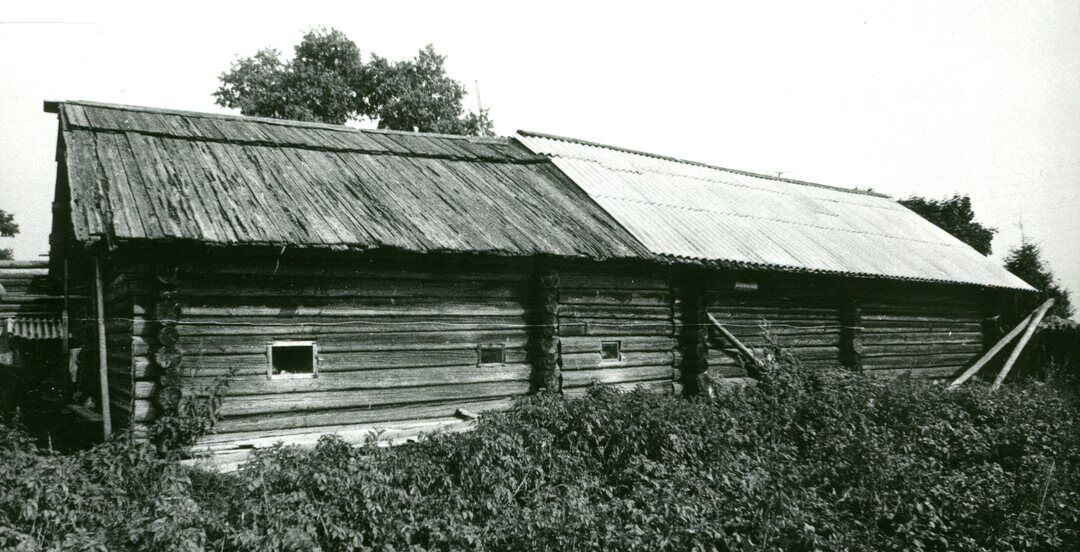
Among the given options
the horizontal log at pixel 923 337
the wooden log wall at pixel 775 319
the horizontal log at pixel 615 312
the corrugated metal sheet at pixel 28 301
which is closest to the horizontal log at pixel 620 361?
the horizontal log at pixel 615 312

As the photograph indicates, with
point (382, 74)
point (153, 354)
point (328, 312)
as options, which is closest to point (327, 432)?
point (328, 312)

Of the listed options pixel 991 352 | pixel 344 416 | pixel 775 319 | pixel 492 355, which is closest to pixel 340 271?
pixel 344 416

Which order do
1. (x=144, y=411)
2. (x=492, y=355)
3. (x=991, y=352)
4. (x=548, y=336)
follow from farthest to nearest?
(x=991, y=352) < (x=548, y=336) < (x=492, y=355) < (x=144, y=411)

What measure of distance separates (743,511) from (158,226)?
6403mm

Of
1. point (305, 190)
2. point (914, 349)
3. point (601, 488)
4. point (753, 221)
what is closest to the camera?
point (601, 488)

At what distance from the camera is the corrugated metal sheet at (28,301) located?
12.9m

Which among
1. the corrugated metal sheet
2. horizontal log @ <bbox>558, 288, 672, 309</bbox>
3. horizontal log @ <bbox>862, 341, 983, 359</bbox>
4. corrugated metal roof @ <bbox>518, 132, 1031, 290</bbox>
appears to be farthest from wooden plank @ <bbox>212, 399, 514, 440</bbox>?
horizontal log @ <bbox>862, 341, 983, 359</bbox>

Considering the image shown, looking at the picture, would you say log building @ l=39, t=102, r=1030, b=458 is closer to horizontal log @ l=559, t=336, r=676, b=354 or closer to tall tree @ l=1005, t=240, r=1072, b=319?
horizontal log @ l=559, t=336, r=676, b=354

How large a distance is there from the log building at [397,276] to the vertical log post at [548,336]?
1.0 inches

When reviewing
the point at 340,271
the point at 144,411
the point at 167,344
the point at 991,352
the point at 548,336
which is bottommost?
the point at 991,352

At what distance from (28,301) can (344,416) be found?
882 centimetres

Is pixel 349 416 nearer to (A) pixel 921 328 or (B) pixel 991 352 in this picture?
(A) pixel 921 328

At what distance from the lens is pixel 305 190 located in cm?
971

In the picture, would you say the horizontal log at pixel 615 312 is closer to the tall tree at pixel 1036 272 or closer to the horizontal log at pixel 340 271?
the horizontal log at pixel 340 271
